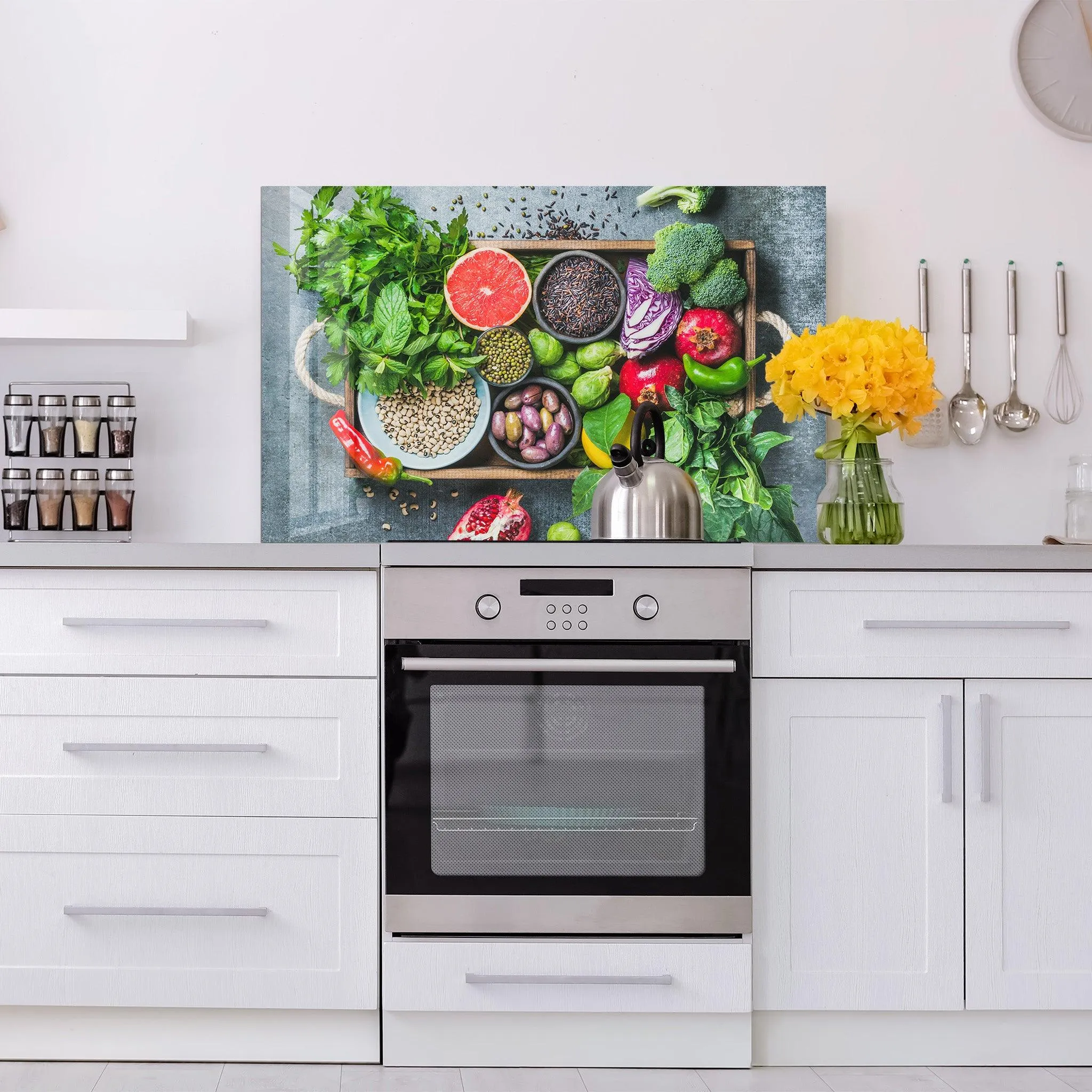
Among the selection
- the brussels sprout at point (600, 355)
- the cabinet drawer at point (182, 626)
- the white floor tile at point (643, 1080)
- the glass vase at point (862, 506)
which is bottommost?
the white floor tile at point (643, 1080)

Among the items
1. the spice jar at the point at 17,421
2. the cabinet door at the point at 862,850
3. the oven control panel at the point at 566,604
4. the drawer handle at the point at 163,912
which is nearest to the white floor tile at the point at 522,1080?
the cabinet door at the point at 862,850

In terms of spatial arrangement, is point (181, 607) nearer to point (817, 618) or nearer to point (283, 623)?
point (283, 623)

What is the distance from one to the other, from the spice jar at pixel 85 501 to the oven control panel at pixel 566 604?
33.4 inches

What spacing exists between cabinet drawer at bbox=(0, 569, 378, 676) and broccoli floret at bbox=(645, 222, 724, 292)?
104cm

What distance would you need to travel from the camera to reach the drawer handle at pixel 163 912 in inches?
72.3

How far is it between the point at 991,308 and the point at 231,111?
5.98 ft

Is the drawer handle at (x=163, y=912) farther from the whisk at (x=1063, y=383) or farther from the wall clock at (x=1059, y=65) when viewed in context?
the wall clock at (x=1059, y=65)

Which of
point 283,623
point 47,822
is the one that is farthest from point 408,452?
point 47,822

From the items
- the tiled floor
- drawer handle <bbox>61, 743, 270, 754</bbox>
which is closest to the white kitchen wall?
drawer handle <bbox>61, 743, 270, 754</bbox>

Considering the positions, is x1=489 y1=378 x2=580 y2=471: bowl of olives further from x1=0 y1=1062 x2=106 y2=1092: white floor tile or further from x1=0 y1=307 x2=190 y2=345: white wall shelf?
x1=0 y1=1062 x2=106 y2=1092: white floor tile

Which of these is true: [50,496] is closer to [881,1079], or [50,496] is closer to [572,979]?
[572,979]

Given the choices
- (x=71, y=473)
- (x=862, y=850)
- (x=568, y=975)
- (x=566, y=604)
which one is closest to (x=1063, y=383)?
(x=862, y=850)

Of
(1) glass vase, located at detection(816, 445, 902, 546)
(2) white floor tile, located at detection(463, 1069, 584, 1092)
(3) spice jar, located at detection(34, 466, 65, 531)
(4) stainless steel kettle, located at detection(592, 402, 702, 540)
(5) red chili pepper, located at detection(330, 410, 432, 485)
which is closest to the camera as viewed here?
(2) white floor tile, located at detection(463, 1069, 584, 1092)

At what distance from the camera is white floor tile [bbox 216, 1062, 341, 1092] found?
1.80 metres
